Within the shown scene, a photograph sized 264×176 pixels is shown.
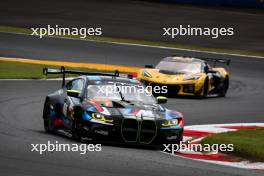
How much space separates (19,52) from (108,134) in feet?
59.2

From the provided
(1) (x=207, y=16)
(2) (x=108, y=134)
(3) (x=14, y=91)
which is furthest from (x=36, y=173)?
(1) (x=207, y=16)

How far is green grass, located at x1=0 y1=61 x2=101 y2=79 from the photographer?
2534 centimetres

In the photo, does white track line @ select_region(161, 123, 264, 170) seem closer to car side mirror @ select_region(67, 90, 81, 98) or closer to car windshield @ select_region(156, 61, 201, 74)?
car side mirror @ select_region(67, 90, 81, 98)

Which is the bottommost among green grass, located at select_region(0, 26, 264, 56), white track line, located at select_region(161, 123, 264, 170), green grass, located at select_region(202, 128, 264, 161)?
white track line, located at select_region(161, 123, 264, 170)

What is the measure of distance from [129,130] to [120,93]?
4.21 ft

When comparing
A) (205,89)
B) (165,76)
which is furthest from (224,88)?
(165,76)

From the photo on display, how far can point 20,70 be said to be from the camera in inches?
1062

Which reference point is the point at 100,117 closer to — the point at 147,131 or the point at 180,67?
the point at 147,131

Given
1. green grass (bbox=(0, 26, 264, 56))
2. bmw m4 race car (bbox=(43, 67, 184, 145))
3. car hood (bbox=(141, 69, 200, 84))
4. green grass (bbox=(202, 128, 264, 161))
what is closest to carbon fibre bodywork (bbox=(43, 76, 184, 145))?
bmw m4 race car (bbox=(43, 67, 184, 145))

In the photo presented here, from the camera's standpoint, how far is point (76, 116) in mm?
14258

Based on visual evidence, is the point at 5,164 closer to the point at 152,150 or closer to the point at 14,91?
the point at 152,150

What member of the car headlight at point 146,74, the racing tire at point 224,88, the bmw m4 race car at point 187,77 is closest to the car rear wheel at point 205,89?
the bmw m4 race car at point 187,77

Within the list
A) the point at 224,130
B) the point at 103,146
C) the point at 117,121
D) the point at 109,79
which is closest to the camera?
the point at 103,146

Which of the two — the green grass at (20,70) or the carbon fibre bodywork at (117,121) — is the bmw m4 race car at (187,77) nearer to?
the green grass at (20,70)
